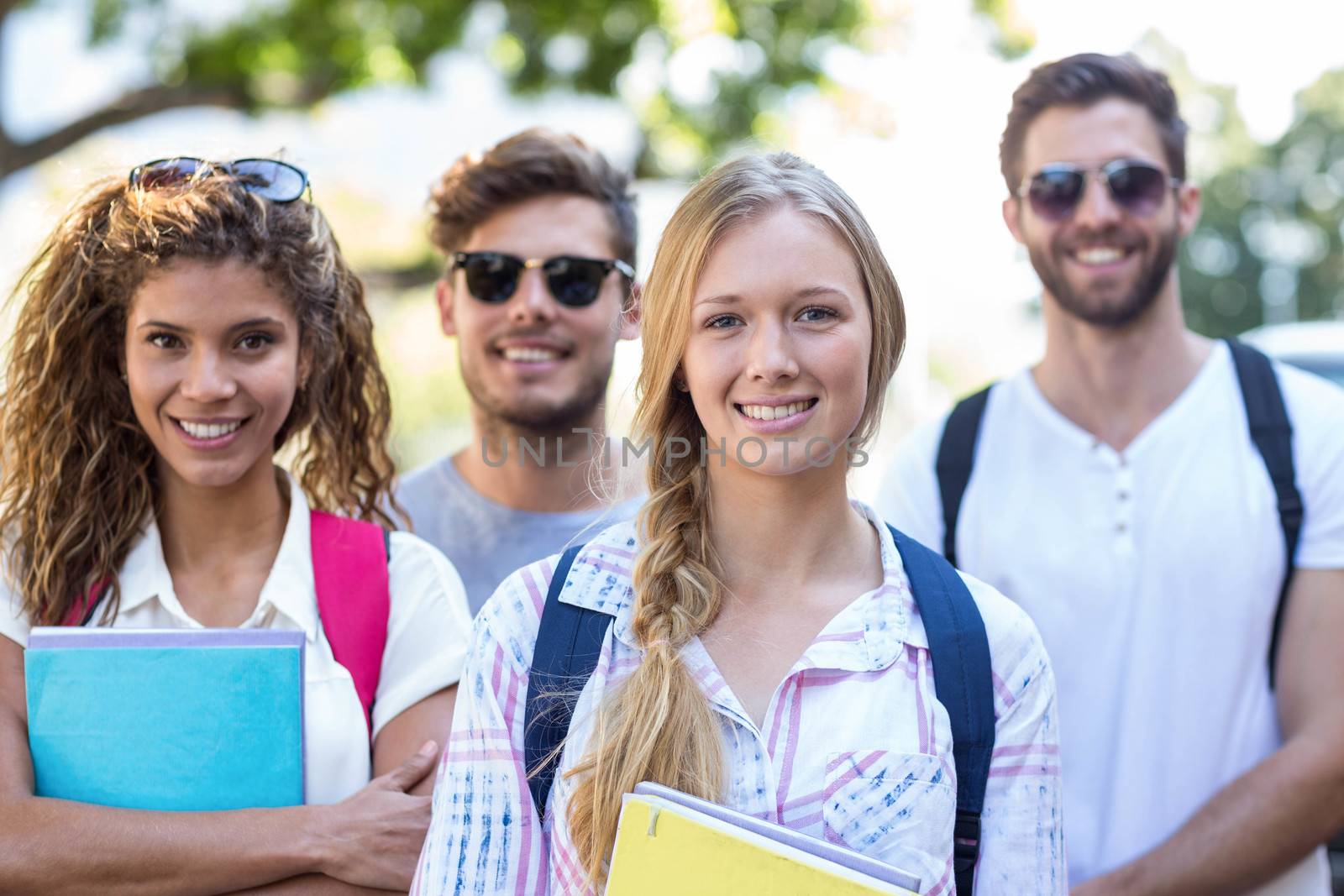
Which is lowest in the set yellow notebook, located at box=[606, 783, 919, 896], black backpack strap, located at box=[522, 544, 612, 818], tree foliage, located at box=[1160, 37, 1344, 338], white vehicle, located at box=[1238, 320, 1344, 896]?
yellow notebook, located at box=[606, 783, 919, 896]

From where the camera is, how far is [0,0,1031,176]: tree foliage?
9593 mm

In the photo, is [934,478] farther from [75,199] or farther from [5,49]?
[5,49]

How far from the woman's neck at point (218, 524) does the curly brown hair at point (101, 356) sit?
6 cm

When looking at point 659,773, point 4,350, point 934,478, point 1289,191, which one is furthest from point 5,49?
point 1289,191

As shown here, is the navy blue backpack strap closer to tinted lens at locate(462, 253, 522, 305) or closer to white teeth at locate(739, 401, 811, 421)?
white teeth at locate(739, 401, 811, 421)

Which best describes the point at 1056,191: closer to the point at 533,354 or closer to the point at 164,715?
the point at 533,354

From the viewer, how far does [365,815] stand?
2.16 m

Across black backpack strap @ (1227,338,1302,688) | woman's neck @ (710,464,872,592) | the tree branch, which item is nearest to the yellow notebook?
woman's neck @ (710,464,872,592)

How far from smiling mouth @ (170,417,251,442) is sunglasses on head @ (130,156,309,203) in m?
0.47

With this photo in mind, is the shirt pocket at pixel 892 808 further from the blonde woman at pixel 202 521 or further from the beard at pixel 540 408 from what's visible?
the beard at pixel 540 408

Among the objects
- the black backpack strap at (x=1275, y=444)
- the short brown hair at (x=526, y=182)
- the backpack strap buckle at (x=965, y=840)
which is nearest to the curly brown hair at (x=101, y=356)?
the short brown hair at (x=526, y=182)

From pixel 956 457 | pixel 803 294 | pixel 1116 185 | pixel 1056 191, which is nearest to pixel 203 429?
pixel 803 294

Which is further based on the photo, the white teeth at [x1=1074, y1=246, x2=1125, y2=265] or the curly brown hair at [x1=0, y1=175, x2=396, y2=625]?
the white teeth at [x1=1074, y1=246, x2=1125, y2=265]

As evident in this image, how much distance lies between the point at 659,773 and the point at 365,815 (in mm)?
604
